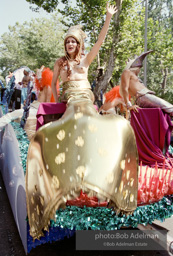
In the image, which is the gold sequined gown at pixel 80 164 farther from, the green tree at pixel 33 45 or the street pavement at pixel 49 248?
the green tree at pixel 33 45

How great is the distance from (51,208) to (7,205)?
120 inches

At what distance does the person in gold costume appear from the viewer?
5.70 feet

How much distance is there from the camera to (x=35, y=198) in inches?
73.8

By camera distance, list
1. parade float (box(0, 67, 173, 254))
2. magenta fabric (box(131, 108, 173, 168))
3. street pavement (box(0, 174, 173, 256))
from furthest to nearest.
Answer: magenta fabric (box(131, 108, 173, 168)), street pavement (box(0, 174, 173, 256)), parade float (box(0, 67, 173, 254))

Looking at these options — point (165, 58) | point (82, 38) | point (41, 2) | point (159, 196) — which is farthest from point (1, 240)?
point (165, 58)

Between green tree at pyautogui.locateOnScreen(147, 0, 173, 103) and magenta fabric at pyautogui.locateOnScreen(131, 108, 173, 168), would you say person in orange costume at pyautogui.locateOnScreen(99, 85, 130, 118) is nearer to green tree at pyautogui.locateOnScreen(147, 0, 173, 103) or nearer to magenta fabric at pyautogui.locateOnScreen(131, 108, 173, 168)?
magenta fabric at pyautogui.locateOnScreen(131, 108, 173, 168)

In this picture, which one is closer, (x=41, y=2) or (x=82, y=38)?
(x=82, y=38)

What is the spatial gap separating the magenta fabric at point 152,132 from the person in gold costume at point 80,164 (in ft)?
5.19

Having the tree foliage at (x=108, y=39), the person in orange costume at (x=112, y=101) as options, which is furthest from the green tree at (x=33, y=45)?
the person in orange costume at (x=112, y=101)

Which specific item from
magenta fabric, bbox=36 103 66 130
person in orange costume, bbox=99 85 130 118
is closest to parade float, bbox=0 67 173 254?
magenta fabric, bbox=36 103 66 130

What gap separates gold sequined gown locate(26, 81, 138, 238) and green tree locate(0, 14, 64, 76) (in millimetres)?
21141

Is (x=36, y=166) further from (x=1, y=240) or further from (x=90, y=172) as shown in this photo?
(x=1, y=240)

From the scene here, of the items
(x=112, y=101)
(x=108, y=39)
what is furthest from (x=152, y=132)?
(x=108, y=39)

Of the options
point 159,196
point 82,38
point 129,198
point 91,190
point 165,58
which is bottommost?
point 159,196
